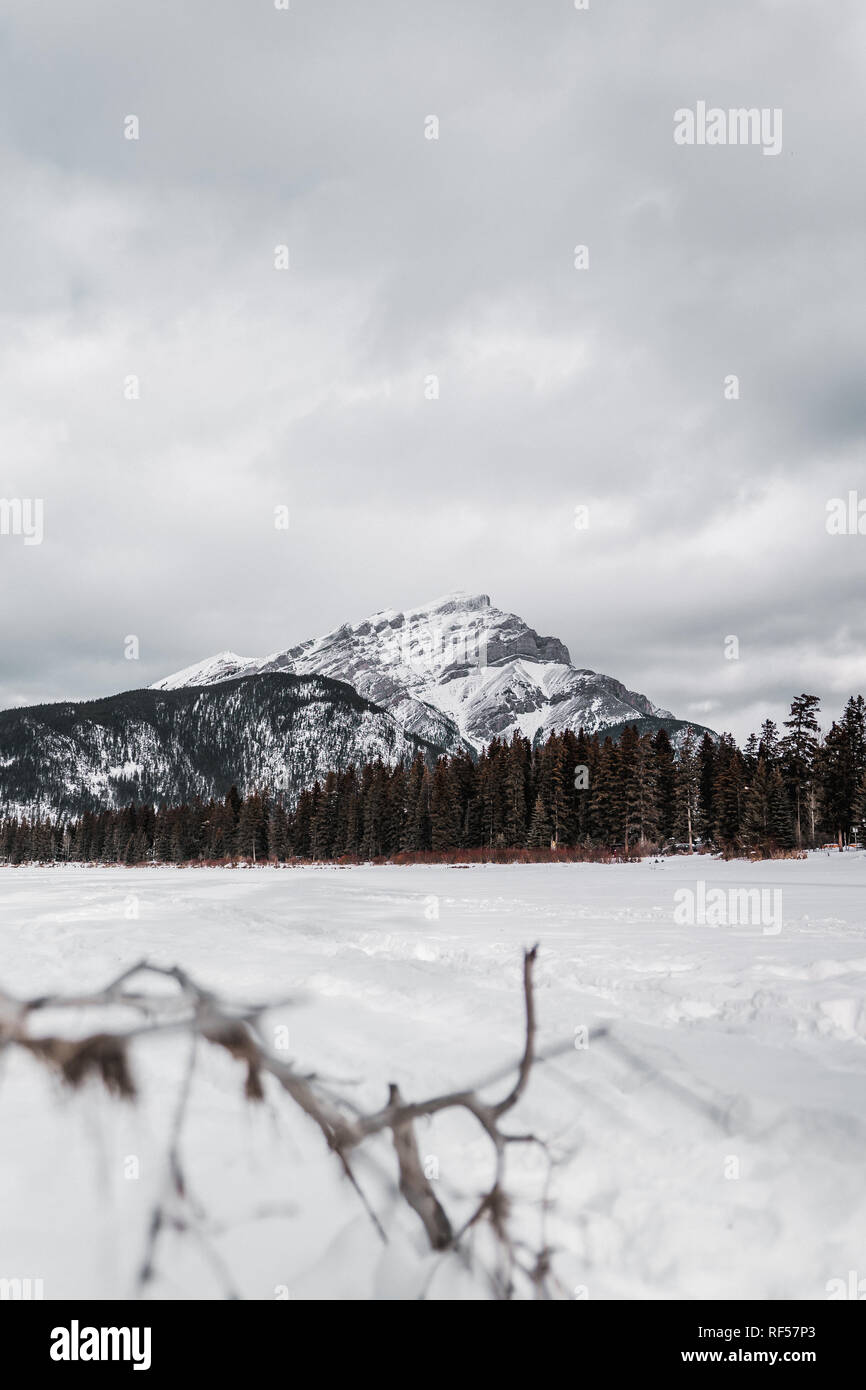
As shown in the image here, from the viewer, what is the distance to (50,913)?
955 cm

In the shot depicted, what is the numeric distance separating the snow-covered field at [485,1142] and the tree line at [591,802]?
42.0 m

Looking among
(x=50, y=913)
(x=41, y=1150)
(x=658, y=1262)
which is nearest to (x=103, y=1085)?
(x=41, y=1150)

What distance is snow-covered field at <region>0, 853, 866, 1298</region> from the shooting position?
313 cm

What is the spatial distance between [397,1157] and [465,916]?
6.72m

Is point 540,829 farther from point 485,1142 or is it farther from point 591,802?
point 485,1142

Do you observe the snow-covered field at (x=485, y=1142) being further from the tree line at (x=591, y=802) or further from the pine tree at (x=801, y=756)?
the pine tree at (x=801, y=756)

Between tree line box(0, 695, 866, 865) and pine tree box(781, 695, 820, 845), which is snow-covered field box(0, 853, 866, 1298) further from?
pine tree box(781, 695, 820, 845)

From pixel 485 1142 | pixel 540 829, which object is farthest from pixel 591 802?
pixel 485 1142

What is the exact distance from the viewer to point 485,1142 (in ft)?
11.9

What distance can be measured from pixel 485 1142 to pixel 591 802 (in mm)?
64086

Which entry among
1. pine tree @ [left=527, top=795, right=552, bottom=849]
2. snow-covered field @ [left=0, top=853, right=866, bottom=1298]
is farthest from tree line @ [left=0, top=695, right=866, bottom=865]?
A: snow-covered field @ [left=0, top=853, right=866, bottom=1298]

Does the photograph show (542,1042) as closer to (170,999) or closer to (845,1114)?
(845,1114)
